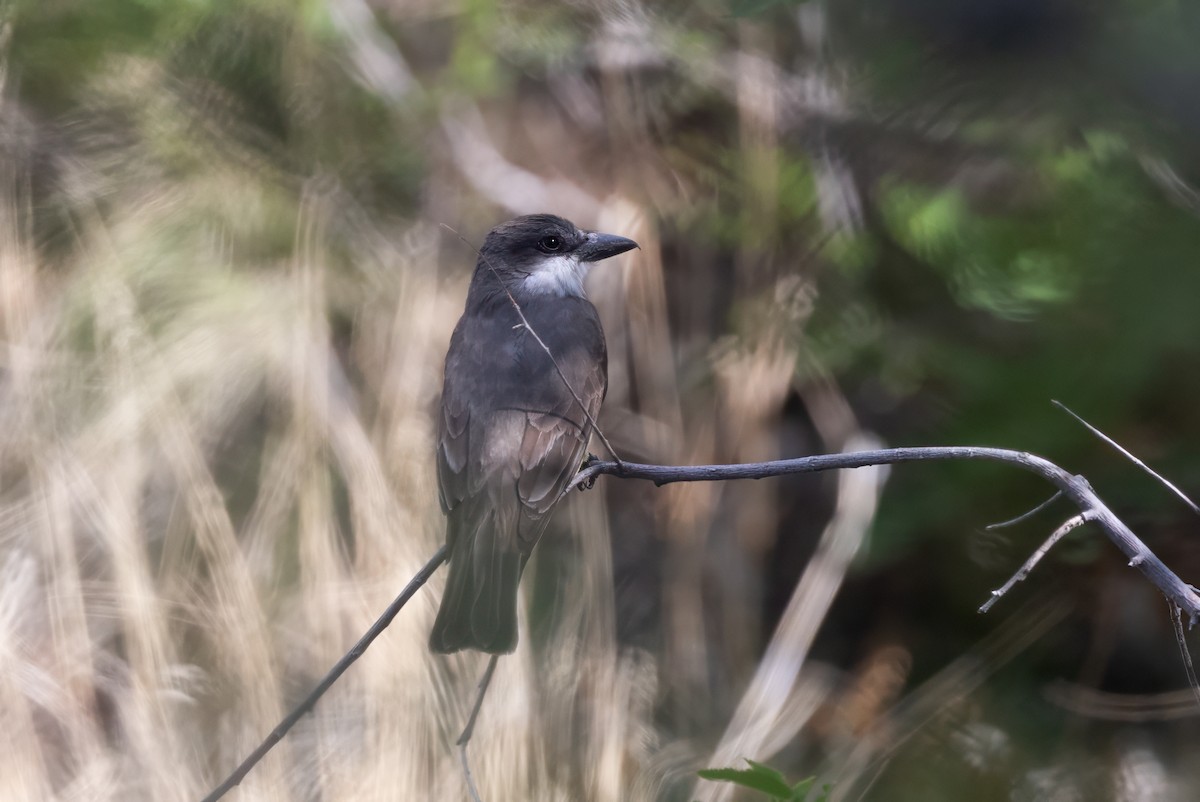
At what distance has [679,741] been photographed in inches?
167

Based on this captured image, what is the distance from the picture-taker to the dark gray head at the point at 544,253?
12.0 ft

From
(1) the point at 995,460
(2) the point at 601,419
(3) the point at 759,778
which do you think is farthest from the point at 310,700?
(2) the point at 601,419

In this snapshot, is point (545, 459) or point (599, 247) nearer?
point (545, 459)

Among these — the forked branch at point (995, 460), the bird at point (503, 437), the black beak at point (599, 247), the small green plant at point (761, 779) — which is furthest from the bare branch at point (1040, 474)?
the black beak at point (599, 247)

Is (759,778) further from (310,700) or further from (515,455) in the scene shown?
(515,455)

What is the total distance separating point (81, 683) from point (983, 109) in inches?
150

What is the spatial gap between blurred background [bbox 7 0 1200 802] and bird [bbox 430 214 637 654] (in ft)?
3.32

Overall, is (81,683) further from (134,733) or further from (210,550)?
(210,550)

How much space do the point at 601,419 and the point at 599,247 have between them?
95 cm

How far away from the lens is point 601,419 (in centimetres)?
443

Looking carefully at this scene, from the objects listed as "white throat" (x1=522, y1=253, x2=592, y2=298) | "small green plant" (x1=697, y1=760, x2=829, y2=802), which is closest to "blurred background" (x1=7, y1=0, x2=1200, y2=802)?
"white throat" (x1=522, y1=253, x2=592, y2=298)

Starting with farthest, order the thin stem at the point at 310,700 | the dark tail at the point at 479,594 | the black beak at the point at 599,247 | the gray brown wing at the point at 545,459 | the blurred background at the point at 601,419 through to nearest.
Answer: the blurred background at the point at 601,419 < the black beak at the point at 599,247 < the gray brown wing at the point at 545,459 < the dark tail at the point at 479,594 < the thin stem at the point at 310,700

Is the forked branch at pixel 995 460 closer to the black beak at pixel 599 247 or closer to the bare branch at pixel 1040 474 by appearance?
the bare branch at pixel 1040 474

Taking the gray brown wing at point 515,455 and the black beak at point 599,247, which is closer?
the gray brown wing at point 515,455
